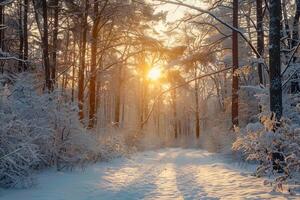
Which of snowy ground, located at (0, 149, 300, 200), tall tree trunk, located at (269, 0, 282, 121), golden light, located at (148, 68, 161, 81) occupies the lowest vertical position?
snowy ground, located at (0, 149, 300, 200)

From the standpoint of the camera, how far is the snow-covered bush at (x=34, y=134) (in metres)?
8.44

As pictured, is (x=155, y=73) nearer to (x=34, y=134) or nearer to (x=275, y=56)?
(x=275, y=56)

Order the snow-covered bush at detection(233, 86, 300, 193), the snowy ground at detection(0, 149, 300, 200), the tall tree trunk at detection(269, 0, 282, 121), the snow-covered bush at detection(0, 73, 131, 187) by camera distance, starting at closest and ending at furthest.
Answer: the snow-covered bush at detection(233, 86, 300, 193), the snowy ground at detection(0, 149, 300, 200), the snow-covered bush at detection(0, 73, 131, 187), the tall tree trunk at detection(269, 0, 282, 121)

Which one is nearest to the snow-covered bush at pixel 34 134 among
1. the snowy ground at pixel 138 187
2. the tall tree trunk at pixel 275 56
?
the snowy ground at pixel 138 187

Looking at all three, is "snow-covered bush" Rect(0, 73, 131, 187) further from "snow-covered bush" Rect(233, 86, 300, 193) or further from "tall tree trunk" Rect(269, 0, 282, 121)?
"tall tree trunk" Rect(269, 0, 282, 121)

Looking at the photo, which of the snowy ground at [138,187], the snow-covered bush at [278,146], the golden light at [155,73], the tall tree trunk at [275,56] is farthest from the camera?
the golden light at [155,73]

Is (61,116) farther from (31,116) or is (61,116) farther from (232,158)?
(232,158)

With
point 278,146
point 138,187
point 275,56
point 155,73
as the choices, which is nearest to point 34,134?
point 138,187

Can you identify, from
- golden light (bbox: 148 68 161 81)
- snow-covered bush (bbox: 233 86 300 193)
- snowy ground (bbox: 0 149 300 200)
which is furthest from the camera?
golden light (bbox: 148 68 161 81)

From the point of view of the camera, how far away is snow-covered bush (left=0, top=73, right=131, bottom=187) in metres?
8.44

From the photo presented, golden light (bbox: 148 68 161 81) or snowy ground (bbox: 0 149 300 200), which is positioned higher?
golden light (bbox: 148 68 161 81)

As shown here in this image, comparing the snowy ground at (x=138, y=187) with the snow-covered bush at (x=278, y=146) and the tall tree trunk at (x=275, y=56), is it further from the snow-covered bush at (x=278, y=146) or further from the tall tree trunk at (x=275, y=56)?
the tall tree trunk at (x=275, y=56)

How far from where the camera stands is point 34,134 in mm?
10266

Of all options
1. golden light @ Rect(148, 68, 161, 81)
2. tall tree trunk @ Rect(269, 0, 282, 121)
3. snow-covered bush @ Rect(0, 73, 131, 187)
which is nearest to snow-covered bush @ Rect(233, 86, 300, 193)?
tall tree trunk @ Rect(269, 0, 282, 121)
